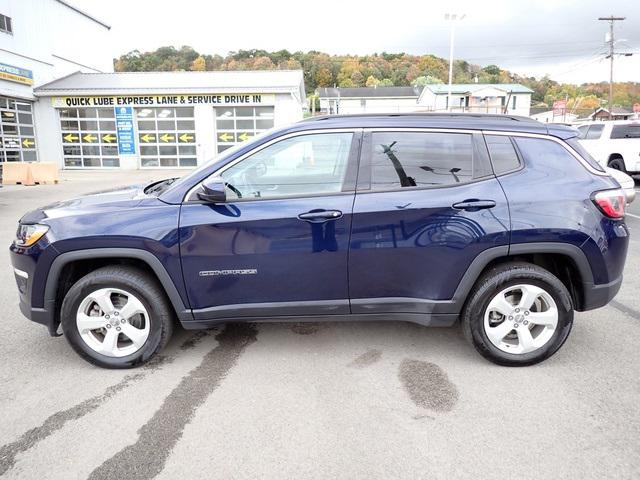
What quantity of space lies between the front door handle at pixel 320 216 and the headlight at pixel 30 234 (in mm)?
1819

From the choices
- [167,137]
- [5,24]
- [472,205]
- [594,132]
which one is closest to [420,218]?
[472,205]

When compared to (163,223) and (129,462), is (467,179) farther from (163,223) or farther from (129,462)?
(129,462)

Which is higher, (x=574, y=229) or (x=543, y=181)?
(x=543, y=181)

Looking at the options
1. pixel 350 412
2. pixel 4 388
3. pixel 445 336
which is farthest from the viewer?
pixel 445 336

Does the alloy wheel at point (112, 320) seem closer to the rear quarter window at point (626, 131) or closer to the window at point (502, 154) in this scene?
the window at point (502, 154)

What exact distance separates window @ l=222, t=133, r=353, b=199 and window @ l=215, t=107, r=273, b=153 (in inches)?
810

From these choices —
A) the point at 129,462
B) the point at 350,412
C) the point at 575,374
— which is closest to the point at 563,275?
the point at 575,374

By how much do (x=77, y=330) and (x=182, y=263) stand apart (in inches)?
36.6

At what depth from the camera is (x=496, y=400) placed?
10.1ft

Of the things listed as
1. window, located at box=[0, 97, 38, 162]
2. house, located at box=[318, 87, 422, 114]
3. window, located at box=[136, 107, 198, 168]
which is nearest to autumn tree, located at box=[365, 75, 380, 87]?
house, located at box=[318, 87, 422, 114]

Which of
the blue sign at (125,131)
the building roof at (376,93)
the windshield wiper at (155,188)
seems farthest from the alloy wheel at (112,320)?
the building roof at (376,93)

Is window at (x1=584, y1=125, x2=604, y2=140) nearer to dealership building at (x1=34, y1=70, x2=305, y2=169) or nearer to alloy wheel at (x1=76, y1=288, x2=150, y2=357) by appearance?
dealership building at (x1=34, y1=70, x2=305, y2=169)

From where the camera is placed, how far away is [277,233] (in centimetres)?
329

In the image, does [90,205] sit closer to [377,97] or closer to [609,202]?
[609,202]
